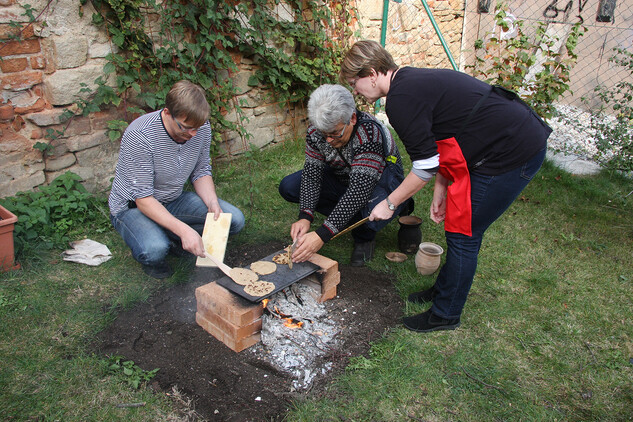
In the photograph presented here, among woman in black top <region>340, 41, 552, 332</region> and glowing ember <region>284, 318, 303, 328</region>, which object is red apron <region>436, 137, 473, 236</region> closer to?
woman in black top <region>340, 41, 552, 332</region>

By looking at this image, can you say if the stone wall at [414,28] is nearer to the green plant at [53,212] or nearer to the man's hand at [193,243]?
the green plant at [53,212]

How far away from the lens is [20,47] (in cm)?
350

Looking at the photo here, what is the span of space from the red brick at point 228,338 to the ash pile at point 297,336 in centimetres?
5

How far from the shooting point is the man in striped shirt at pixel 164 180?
2.77m

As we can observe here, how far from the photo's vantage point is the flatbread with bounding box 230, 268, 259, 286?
2.66m

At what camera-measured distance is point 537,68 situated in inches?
268

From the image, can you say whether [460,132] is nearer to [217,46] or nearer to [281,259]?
[281,259]

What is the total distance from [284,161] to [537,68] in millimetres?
4344

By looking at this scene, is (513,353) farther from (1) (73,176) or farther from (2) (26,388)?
(1) (73,176)

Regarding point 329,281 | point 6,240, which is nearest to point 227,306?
point 329,281

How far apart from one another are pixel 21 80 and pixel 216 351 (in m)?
2.81

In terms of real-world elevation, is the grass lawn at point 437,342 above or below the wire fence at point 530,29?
below

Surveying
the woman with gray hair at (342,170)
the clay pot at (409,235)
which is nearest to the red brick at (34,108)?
the woman with gray hair at (342,170)

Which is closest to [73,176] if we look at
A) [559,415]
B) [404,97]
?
[404,97]
